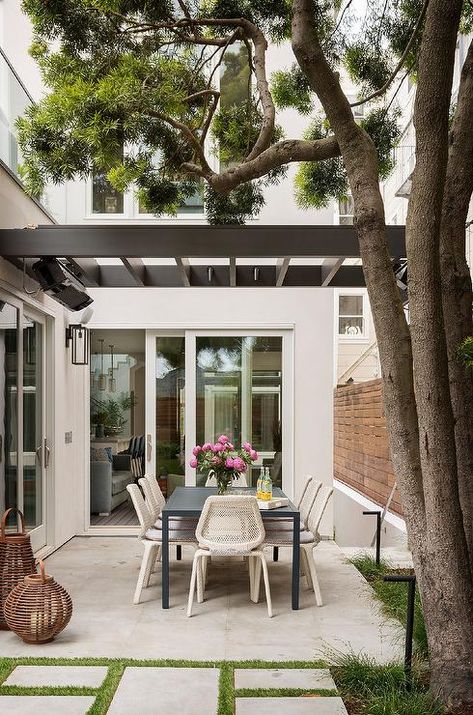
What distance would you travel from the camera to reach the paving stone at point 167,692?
3732mm

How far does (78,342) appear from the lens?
28.0 feet

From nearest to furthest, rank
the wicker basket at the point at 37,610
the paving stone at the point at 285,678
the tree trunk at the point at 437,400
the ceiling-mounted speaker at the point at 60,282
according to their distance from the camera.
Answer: the tree trunk at the point at 437,400
the paving stone at the point at 285,678
the wicker basket at the point at 37,610
the ceiling-mounted speaker at the point at 60,282

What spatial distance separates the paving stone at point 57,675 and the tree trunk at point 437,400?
1.70 meters

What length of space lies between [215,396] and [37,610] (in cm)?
444

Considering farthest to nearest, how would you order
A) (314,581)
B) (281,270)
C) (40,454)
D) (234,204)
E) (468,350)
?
(40,454), (281,270), (234,204), (314,581), (468,350)

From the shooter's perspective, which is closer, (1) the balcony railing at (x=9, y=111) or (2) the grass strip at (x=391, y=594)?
(2) the grass strip at (x=391, y=594)

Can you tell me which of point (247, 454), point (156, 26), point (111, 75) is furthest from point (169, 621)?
point (156, 26)

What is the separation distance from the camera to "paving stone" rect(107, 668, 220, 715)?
12.2 ft

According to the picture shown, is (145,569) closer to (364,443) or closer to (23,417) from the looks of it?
(23,417)

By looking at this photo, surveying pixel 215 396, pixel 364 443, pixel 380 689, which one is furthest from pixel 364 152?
pixel 364 443

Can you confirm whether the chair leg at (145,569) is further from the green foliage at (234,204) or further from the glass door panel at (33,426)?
the green foliage at (234,204)

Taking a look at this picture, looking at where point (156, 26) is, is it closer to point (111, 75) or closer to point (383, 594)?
point (111, 75)

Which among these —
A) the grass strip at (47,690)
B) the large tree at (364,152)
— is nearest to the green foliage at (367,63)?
the large tree at (364,152)

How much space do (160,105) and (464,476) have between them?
108 inches
